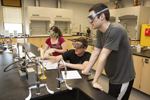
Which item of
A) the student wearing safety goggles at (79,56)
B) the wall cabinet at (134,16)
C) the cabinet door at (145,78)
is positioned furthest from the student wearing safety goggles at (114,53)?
the wall cabinet at (134,16)

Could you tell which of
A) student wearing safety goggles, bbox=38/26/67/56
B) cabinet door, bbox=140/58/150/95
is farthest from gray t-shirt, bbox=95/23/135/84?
student wearing safety goggles, bbox=38/26/67/56

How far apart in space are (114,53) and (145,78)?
1629mm

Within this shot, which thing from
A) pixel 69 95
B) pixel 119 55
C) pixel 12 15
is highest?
pixel 12 15

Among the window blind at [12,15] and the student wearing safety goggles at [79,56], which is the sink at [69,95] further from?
the window blind at [12,15]

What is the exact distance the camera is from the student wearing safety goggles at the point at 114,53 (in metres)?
1.20

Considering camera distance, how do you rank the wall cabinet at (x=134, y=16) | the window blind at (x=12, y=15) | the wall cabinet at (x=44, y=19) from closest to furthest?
the wall cabinet at (x=134, y=16) → the wall cabinet at (x=44, y=19) → the window blind at (x=12, y=15)

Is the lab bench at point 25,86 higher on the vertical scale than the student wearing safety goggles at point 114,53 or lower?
lower

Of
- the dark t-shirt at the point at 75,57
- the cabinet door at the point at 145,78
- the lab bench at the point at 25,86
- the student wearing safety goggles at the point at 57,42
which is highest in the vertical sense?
the student wearing safety goggles at the point at 57,42

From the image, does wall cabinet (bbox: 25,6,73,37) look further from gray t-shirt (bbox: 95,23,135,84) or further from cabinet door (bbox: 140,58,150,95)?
gray t-shirt (bbox: 95,23,135,84)

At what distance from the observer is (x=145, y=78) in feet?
8.11

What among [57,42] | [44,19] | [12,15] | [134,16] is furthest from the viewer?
[12,15]

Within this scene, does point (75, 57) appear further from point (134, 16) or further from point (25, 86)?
point (134, 16)

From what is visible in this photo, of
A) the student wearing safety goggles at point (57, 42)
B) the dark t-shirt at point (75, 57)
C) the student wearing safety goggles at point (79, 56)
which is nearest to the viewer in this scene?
the student wearing safety goggles at point (79, 56)

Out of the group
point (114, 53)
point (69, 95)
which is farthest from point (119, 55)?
point (69, 95)
